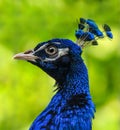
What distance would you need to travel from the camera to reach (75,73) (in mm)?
2717

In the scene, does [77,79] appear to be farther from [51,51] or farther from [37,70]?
[37,70]

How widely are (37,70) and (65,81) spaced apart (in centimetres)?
115

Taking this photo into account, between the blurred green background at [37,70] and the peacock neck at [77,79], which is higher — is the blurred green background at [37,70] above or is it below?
above

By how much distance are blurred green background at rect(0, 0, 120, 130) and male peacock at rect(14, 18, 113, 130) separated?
0.90m

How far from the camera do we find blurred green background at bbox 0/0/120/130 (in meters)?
3.69

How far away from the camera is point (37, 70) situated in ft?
12.8

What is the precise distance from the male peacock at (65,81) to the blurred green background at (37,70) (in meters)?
0.90

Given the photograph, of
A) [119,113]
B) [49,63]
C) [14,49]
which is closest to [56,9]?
[14,49]

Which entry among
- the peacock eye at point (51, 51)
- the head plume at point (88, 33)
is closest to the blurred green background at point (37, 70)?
the head plume at point (88, 33)

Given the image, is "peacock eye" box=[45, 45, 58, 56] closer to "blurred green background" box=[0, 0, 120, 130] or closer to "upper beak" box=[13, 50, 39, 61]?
"upper beak" box=[13, 50, 39, 61]

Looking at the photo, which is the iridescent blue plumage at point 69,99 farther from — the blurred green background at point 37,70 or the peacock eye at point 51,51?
the blurred green background at point 37,70

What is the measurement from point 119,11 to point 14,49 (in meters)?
0.56

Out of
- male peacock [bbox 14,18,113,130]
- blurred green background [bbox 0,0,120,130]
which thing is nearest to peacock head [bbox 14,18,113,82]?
male peacock [bbox 14,18,113,130]

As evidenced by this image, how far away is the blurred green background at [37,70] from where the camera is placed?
3.69m
